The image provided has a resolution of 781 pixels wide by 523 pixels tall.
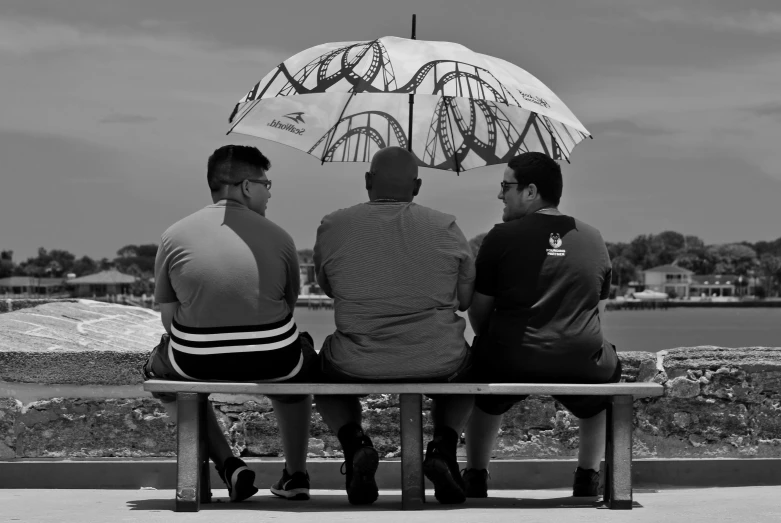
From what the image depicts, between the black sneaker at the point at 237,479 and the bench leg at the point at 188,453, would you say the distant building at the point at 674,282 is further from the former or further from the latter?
the bench leg at the point at 188,453

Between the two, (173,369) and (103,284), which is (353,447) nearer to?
(173,369)

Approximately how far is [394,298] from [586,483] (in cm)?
109

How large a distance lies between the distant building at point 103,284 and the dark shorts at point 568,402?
170 m

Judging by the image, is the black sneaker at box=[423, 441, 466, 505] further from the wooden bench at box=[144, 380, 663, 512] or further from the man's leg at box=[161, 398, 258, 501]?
the man's leg at box=[161, 398, 258, 501]

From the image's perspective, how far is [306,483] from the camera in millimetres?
4156

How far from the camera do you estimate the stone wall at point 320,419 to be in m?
4.82

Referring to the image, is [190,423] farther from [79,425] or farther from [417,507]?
[79,425]

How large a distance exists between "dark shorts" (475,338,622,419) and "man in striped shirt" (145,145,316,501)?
2.11 feet

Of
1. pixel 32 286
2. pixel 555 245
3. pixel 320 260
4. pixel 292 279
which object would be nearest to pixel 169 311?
pixel 292 279

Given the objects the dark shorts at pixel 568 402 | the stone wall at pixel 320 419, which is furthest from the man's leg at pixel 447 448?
the stone wall at pixel 320 419

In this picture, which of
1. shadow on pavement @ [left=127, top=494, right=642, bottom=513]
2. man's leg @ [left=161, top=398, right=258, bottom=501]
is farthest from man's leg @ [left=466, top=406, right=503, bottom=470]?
man's leg @ [left=161, top=398, right=258, bottom=501]

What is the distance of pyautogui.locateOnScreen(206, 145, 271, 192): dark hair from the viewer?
Result: 12.9 ft

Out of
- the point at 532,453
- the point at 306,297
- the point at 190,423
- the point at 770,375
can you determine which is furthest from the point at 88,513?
the point at 306,297

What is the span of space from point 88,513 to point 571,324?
5.77 ft
